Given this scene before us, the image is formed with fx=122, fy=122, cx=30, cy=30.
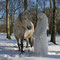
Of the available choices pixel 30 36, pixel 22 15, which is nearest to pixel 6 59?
pixel 22 15

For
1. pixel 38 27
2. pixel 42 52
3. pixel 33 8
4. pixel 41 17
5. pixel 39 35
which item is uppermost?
pixel 33 8

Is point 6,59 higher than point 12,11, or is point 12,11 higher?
point 12,11

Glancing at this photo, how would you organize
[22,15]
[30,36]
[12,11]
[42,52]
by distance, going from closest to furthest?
[42,52]
[22,15]
[30,36]
[12,11]

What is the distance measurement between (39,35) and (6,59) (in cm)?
158

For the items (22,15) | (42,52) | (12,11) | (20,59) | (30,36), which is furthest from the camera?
(12,11)

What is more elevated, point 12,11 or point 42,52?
point 12,11

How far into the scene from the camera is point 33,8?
19.0 m

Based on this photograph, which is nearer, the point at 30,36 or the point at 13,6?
the point at 30,36

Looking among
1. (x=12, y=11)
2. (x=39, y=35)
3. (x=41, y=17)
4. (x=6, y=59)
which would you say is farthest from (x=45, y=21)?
(x=12, y=11)

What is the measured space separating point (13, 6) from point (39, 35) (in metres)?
15.4

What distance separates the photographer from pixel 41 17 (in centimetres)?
447

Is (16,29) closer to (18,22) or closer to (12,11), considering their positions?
(18,22)

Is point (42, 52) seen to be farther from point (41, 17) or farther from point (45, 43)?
point (41, 17)

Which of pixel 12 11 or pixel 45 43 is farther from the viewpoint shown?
pixel 12 11
